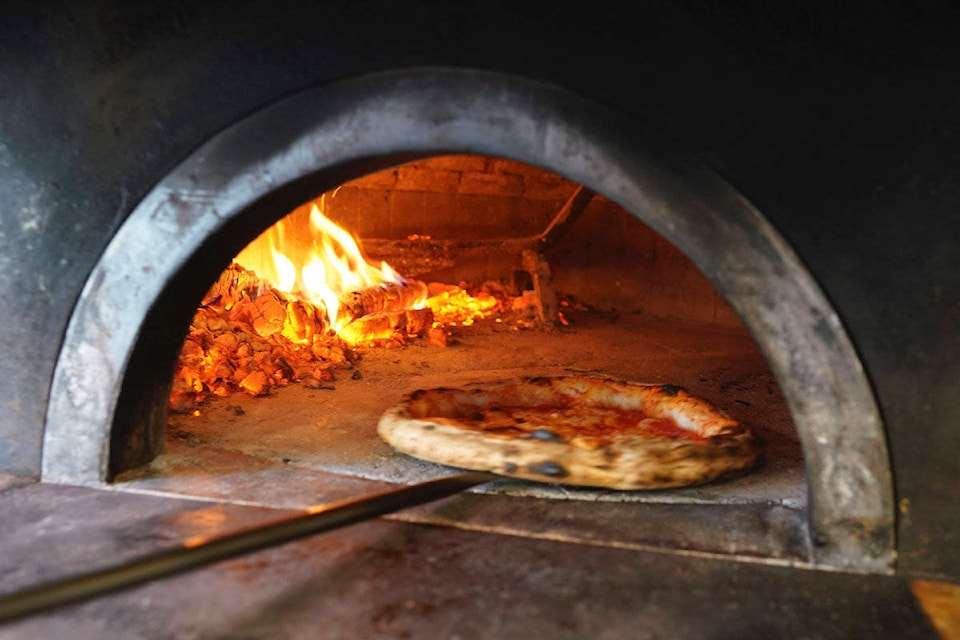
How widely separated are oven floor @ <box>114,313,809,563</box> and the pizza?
0.09 meters

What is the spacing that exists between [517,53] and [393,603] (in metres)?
1.33

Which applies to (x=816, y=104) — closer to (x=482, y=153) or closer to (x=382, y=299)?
(x=482, y=153)

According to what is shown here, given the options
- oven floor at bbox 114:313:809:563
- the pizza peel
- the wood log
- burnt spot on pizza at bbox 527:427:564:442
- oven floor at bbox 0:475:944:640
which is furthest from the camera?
the wood log

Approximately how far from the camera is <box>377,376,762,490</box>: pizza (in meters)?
2.14

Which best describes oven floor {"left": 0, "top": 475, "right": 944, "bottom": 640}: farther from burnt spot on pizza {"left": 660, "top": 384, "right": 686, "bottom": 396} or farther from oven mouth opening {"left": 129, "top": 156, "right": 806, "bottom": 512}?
burnt spot on pizza {"left": 660, "top": 384, "right": 686, "bottom": 396}

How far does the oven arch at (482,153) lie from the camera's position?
5.74 ft

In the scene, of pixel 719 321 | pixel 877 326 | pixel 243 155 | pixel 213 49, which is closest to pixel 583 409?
pixel 877 326

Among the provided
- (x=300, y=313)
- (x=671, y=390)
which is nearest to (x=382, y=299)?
(x=300, y=313)

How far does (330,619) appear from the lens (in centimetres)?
152

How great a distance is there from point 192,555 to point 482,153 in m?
1.16

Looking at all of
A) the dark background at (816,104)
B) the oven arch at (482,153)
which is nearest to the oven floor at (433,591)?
the oven arch at (482,153)

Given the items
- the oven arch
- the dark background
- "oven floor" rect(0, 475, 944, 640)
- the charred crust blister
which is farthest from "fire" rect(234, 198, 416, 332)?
"oven floor" rect(0, 475, 944, 640)

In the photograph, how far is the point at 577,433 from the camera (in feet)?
8.40

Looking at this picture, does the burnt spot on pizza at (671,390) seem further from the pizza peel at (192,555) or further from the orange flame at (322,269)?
the orange flame at (322,269)
